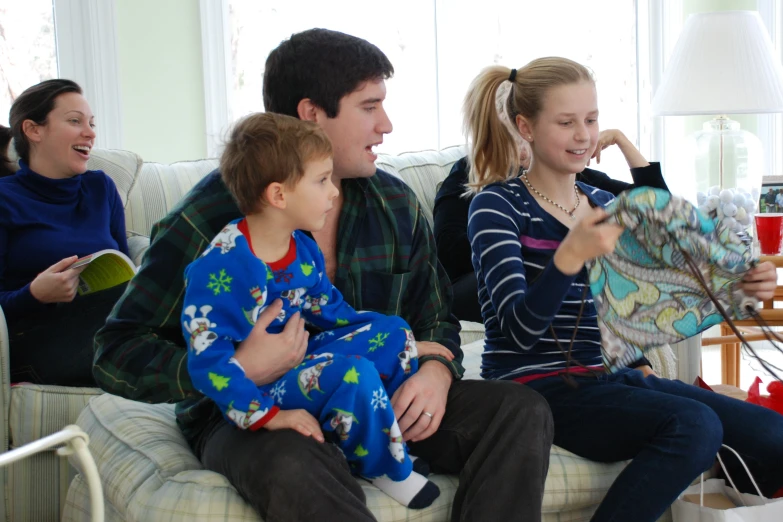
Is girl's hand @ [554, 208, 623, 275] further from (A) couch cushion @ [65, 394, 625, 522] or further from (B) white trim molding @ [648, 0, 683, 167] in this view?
(B) white trim molding @ [648, 0, 683, 167]

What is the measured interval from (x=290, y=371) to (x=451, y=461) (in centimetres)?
33

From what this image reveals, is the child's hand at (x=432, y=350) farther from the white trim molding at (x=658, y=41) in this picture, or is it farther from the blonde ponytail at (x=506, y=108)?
the white trim molding at (x=658, y=41)

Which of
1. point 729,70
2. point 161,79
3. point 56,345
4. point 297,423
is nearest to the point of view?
point 297,423

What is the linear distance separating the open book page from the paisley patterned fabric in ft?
3.61

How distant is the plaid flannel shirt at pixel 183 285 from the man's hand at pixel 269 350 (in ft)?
0.36

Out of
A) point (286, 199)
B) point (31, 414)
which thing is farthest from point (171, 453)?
point (31, 414)

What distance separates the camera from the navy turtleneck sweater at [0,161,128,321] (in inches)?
87.6

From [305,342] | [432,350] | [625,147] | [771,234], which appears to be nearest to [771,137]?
[771,234]

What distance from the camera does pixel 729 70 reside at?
9.74 feet

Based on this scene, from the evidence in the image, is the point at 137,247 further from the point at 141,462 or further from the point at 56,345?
the point at 141,462

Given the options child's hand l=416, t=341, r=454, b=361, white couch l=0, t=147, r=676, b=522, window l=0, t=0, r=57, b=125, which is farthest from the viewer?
window l=0, t=0, r=57, b=125

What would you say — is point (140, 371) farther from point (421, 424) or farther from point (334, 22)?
point (334, 22)

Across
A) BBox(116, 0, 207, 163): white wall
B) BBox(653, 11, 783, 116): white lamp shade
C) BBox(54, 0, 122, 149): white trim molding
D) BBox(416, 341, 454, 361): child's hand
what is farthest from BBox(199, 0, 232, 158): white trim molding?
BBox(416, 341, 454, 361): child's hand

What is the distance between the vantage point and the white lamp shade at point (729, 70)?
296cm
